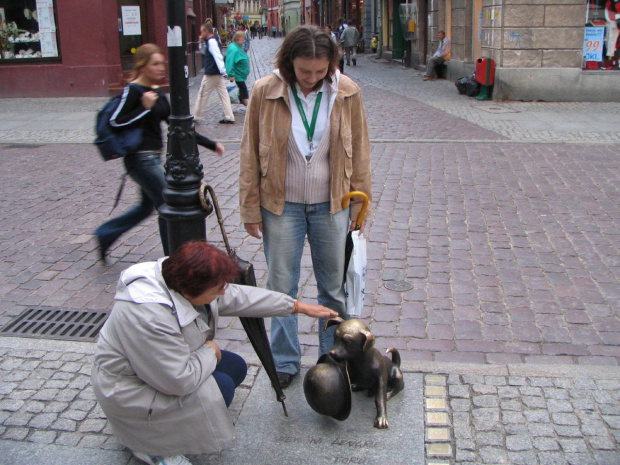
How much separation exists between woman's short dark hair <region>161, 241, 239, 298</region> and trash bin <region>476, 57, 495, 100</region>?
43.1ft

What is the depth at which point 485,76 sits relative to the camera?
14.9 metres

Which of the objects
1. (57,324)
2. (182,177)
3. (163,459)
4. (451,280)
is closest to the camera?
(163,459)

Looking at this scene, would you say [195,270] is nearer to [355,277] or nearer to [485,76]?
[355,277]

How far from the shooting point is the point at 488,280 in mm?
5133

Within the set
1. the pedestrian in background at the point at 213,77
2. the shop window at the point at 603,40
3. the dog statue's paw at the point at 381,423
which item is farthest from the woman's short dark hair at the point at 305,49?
the shop window at the point at 603,40

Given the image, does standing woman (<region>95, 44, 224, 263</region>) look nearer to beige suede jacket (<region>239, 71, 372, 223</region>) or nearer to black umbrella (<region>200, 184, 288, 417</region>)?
beige suede jacket (<region>239, 71, 372, 223</region>)

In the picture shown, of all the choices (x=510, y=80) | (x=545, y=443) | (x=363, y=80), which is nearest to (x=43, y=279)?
(x=545, y=443)

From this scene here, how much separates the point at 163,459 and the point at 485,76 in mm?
13442

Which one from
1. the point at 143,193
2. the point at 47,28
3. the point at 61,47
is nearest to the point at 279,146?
the point at 143,193

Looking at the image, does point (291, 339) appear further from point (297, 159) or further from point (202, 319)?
point (297, 159)

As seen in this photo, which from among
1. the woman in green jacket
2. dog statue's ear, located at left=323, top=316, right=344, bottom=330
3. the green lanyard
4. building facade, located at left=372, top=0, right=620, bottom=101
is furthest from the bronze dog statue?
building facade, located at left=372, top=0, right=620, bottom=101

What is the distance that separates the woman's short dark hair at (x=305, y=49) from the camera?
9.98ft

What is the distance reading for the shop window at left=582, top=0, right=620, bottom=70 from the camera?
1455cm

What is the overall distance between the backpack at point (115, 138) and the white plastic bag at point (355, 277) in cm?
224
